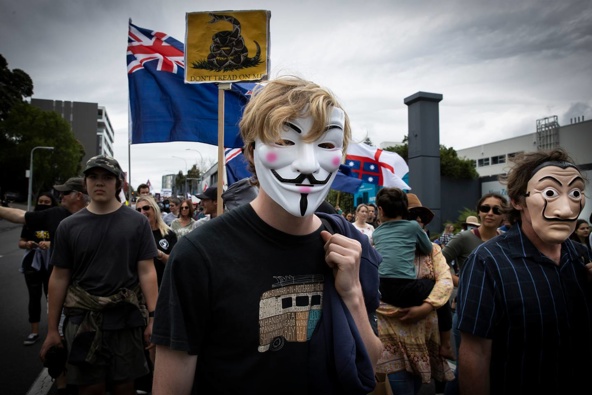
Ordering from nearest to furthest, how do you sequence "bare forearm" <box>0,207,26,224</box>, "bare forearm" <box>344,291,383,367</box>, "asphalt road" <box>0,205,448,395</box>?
"bare forearm" <box>344,291,383,367</box>, "bare forearm" <box>0,207,26,224</box>, "asphalt road" <box>0,205,448,395</box>

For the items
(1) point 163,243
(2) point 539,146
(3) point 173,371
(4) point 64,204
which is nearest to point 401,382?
(3) point 173,371

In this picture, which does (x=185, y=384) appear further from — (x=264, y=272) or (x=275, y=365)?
(x=264, y=272)

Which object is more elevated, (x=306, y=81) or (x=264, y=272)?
(x=306, y=81)

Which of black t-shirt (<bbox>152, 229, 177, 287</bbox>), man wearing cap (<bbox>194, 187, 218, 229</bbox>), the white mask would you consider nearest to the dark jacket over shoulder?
the white mask

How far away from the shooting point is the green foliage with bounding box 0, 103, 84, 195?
1845 inches

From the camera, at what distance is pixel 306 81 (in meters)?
1.49

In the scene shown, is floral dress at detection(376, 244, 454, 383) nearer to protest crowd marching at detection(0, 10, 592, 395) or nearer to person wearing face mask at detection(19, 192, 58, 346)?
protest crowd marching at detection(0, 10, 592, 395)

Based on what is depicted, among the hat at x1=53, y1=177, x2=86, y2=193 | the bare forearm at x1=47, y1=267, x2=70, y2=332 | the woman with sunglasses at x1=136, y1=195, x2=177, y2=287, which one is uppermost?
the hat at x1=53, y1=177, x2=86, y2=193

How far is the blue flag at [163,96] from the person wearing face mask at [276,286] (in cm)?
466

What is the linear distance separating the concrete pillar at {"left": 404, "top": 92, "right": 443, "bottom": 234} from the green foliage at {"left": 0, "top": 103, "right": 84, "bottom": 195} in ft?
162

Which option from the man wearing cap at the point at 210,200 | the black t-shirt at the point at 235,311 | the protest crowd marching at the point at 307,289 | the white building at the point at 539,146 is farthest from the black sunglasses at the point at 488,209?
the white building at the point at 539,146

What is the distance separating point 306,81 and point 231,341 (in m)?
0.95

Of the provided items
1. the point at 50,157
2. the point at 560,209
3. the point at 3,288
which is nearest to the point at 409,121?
the point at 560,209

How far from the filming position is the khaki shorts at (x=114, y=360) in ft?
9.43
